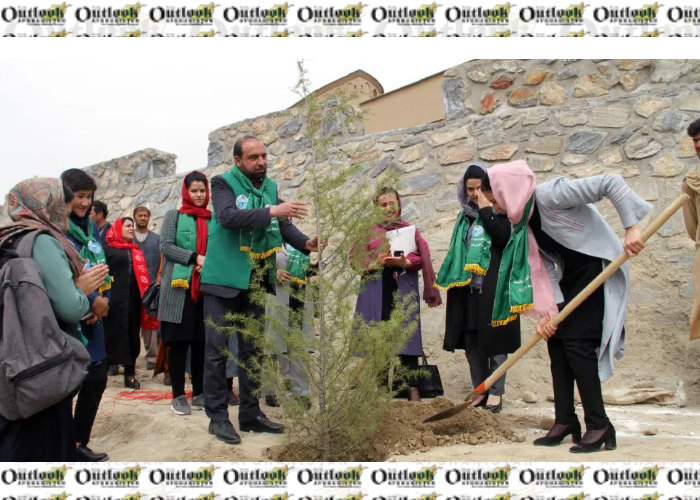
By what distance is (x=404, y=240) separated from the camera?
4.48m

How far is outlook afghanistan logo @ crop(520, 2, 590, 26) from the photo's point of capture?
471 centimetres

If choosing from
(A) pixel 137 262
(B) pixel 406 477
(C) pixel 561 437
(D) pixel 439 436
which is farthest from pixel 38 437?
(A) pixel 137 262

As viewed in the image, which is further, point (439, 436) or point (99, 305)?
point (439, 436)

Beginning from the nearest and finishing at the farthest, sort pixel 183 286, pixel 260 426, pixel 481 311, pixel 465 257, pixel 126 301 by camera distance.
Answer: pixel 260 426
pixel 183 286
pixel 481 311
pixel 465 257
pixel 126 301

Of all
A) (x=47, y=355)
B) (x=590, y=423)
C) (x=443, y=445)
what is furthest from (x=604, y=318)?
(x=47, y=355)

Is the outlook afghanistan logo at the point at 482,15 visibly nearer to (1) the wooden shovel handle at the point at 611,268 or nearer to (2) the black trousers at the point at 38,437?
(1) the wooden shovel handle at the point at 611,268

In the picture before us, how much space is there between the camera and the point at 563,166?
17.5 ft

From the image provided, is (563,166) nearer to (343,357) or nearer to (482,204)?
(482,204)

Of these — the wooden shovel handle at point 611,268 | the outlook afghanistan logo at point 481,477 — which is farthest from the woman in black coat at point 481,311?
the outlook afghanistan logo at point 481,477

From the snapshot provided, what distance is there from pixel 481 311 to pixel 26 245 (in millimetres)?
2724

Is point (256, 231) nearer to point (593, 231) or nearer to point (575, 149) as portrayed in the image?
point (593, 231)

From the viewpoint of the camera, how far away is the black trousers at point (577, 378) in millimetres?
2916

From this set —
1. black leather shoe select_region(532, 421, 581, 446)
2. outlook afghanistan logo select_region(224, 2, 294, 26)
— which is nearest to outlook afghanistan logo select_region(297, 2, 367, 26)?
outlook afghanistan logo select_region(224, 2, 294, 26)

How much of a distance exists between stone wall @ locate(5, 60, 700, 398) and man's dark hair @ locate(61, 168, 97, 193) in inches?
86.4
